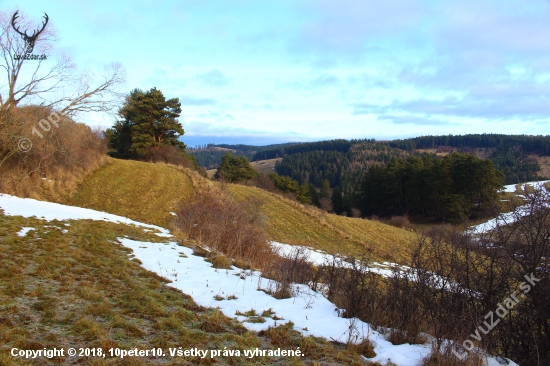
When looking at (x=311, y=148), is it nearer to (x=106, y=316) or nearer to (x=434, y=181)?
(x=434, y=181)

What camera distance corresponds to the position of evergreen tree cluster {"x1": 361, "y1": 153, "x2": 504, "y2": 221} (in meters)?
41.7

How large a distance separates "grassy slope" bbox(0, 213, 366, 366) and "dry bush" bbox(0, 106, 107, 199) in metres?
12.0

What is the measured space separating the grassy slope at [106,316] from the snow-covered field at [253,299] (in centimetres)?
35

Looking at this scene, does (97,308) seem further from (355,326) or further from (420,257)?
(420,257)

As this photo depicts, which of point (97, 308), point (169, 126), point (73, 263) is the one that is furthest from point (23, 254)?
point (169, 126)

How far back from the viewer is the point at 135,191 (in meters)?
22.4

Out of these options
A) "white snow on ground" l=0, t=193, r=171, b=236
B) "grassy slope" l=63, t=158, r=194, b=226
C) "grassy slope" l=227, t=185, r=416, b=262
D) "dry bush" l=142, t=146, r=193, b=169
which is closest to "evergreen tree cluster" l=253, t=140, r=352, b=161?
"dry bush" l=142, t=146, r=193, b=169

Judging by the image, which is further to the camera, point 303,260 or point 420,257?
point 303,260

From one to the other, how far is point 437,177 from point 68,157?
45.1m

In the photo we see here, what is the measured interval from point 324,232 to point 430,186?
94.9 feet

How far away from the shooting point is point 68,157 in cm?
2058

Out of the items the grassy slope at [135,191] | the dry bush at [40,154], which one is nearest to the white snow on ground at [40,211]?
the dry bush at [40,154]

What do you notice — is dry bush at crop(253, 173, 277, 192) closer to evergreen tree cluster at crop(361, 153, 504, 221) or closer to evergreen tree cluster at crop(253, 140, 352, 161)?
evergreen tree cluster at crop(361, 153, 504, 221)

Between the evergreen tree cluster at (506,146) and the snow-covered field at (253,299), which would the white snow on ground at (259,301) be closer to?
the snow-covered field at (253,299)
